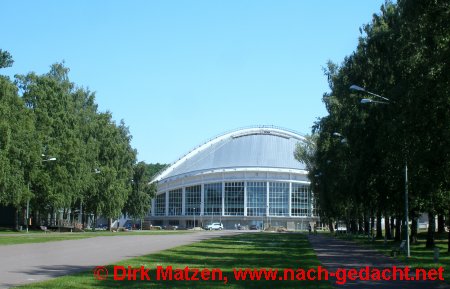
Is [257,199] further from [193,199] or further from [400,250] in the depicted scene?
[400,250]

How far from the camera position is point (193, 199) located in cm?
15712

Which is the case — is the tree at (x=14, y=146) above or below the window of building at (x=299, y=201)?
above

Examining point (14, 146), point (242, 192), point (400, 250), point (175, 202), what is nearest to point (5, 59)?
point (14, 146)

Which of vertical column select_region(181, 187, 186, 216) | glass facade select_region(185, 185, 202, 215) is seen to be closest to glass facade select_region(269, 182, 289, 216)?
glass facade select_region(185, 185, 202, 215)

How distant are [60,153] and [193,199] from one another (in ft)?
263

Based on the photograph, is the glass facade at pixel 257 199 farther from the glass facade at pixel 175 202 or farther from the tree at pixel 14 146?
the tree at pixel 14 146

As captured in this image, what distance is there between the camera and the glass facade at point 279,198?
495 feet

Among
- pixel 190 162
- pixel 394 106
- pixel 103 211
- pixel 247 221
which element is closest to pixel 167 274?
pixel 394 106

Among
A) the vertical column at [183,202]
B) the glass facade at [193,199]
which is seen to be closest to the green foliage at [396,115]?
the glass facade at [193,199]

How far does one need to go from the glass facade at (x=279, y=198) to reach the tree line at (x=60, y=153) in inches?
1776

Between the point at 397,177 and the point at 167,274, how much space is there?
876 inches

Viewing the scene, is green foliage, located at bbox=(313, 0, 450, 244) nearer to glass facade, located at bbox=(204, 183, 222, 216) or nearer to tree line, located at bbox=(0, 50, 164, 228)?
tree line, located at bbox=(0, 50, 164, 228)

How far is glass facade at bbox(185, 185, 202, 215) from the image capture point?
15575 cm

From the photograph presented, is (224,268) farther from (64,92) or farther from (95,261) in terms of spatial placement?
(64,92)
